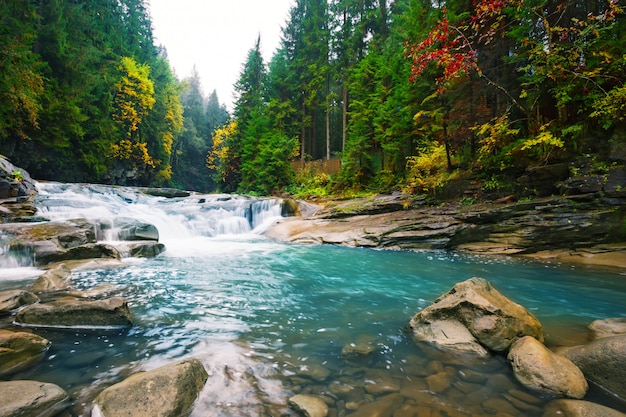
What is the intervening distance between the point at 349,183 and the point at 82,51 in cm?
2101

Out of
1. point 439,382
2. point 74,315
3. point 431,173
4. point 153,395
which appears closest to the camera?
point 153,395

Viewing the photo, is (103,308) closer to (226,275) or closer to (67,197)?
(226,275)

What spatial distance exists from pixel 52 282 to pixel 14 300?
110 cm

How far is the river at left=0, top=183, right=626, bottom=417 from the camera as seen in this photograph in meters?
2.36

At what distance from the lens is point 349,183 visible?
19719 mm

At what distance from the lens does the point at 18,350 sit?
103 inches

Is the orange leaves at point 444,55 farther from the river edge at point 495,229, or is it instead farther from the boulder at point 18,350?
the boulder at point 18,350

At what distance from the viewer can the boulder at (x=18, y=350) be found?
248 centimetres

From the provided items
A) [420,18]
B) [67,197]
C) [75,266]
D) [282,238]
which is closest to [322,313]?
[75,266]

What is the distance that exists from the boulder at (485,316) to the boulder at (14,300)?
543cm

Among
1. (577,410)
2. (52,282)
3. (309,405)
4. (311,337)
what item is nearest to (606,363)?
(577,410)

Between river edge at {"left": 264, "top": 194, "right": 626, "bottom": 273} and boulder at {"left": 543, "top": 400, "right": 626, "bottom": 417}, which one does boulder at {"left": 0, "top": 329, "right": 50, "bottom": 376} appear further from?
river edge at {"left": 264, "top": 194, "right": 626, "bottom": 273}

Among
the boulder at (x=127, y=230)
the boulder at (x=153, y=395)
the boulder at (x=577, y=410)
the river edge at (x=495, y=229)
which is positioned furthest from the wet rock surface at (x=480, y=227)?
the boulder at (x=153, y=395)

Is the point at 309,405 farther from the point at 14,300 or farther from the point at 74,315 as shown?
the point at 14,300
